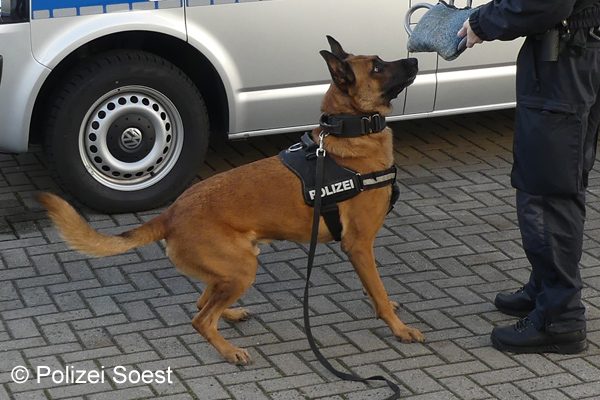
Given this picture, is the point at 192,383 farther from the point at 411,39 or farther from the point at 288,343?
the point at 411,39

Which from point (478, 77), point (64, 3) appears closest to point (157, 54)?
point (64, 3)

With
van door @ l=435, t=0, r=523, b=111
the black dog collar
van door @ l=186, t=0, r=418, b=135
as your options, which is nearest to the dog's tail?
the black dog collar

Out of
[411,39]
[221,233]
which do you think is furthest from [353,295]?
[411,39]

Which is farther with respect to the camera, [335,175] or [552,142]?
[335,175]

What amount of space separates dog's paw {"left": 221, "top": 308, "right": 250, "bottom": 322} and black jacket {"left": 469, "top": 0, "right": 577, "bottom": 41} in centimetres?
169

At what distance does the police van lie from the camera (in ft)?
20.8

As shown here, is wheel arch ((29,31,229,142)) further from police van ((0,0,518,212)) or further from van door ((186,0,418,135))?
van door ((186,0,418,135))

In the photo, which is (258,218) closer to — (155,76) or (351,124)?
(351,124)

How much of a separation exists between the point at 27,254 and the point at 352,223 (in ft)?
6.59

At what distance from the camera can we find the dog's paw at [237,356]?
4934 mm

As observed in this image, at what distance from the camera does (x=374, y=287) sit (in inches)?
200

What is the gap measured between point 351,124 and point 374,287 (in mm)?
717

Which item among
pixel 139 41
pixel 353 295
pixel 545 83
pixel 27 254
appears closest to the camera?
pixel 545 83

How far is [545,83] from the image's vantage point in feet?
15.4
